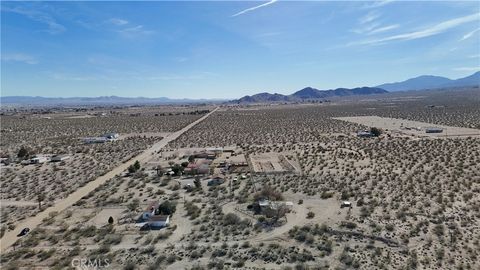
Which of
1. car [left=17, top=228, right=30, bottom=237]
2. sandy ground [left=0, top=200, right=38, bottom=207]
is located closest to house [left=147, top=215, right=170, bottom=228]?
car [left=17, top=228, right=30, bottom=237]

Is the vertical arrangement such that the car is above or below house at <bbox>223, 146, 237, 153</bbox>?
below

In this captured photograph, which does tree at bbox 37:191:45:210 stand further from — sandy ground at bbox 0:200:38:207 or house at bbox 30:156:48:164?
house at bbox 30:156:48:164

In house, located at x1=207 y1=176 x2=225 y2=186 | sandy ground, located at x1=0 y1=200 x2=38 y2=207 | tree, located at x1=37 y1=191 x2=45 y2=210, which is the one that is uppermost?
house, located at x1=207 y1=176 x2=225 y2=186

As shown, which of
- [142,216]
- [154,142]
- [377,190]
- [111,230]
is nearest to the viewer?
[111,230]

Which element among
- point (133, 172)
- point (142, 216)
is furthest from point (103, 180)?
point (142, 216)

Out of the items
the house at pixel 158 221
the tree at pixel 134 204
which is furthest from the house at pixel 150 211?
the tree at pixel 134 204

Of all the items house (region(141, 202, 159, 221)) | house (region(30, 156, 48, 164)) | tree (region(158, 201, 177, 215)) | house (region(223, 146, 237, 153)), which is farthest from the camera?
house (region(223, 146, 237, 153))

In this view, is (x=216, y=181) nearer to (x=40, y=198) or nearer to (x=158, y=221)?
(x=158, y=221)

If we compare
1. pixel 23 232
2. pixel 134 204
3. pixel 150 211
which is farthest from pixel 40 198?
pixel 150 211

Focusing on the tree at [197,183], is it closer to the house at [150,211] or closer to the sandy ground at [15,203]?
the house at [150,211]

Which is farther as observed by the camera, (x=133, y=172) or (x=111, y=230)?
(x=133, y=172)

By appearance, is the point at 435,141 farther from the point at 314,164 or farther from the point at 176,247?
the point at 176,247
